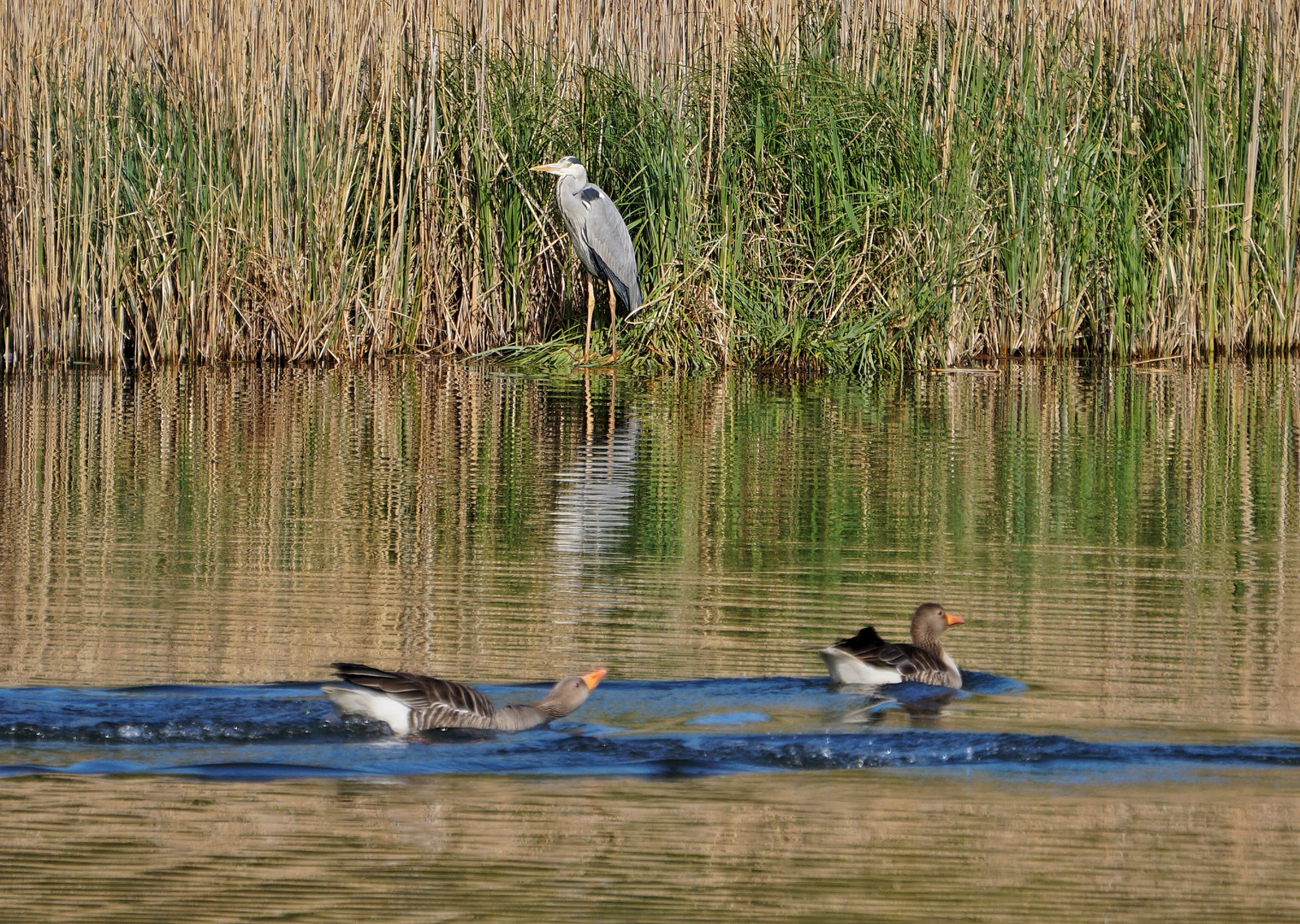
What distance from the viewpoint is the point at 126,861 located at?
12.3 ft

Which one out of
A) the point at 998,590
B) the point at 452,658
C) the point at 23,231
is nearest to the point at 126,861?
the point at 452,658

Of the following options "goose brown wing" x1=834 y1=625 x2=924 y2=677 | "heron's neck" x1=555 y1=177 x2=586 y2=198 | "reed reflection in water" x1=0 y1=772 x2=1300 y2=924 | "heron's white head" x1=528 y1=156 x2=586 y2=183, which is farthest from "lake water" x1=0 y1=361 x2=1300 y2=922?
"heron's white head" x1=528 y1=156 x2=586 y2=183

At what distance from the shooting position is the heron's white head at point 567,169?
1303 centimetres

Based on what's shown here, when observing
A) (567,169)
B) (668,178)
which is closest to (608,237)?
(567,169)

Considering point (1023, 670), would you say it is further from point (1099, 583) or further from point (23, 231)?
point (23, 231)

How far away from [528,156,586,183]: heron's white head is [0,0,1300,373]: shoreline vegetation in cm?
50

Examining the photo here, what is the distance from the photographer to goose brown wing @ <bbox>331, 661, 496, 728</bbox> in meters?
4.66

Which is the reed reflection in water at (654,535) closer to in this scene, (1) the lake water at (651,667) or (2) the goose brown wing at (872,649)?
(1) the lake water at (651,667)

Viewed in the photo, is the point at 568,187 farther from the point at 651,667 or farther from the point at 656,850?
the point at 656,850

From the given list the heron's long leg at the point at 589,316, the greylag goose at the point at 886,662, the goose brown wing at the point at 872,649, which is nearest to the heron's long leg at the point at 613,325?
the heron's long leg at the point at 589,316

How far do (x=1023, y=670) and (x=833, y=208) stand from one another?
7879mm

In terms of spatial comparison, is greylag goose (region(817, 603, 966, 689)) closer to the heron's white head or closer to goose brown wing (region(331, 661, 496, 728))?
goose brown wing (region(331, 661, 496, 728))

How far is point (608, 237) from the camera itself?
41.8 feet

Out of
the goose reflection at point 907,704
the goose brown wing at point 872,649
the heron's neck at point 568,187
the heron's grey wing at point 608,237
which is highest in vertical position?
the heron's neck at point 568,187
